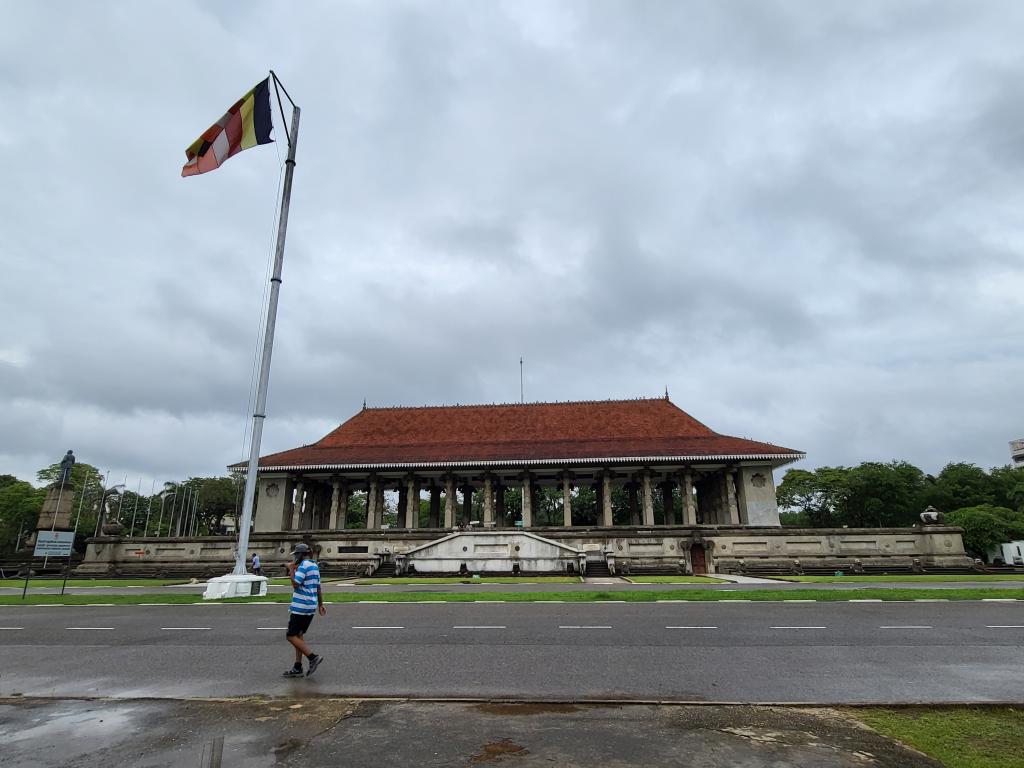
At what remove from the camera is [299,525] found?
4109 centimetres

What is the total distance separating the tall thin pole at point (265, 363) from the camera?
645 inches

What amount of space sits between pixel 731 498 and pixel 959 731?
35.7 meters

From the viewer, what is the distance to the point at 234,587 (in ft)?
52.8

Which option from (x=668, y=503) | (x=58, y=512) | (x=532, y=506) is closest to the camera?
(x=58, y=512)

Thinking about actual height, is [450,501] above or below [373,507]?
above

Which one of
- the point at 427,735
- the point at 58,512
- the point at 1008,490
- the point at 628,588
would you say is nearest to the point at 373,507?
the point at 58,512

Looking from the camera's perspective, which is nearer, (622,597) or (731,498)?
(622,597)

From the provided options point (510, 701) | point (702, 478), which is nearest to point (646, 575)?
point (702, 478)

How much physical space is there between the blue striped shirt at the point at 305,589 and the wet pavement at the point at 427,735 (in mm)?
1352

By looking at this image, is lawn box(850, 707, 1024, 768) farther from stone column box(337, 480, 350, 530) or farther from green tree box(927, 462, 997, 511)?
green tree box(927, 462, 997, 511)

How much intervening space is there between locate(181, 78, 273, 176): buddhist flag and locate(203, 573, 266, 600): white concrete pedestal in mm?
11274

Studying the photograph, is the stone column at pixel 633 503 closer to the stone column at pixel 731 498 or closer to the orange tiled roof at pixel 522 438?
the orange tiled roof at pixel 522 438

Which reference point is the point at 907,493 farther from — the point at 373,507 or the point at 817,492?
the point at 373,507

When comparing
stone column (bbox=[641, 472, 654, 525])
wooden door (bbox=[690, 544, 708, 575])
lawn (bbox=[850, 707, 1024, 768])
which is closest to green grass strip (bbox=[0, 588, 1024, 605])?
lawn (bbox=[850, 707, 1024, 768])
